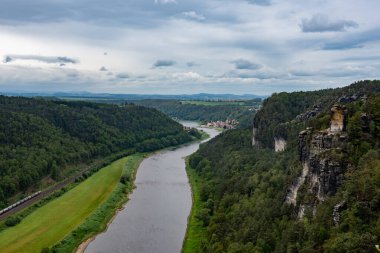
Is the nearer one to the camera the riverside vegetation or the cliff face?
the cliff face

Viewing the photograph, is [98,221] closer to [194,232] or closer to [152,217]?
[152,217]

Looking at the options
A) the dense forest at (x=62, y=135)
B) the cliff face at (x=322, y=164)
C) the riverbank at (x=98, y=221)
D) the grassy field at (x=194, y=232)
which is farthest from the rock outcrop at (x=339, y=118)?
the dense forest at (x=62, y=135)

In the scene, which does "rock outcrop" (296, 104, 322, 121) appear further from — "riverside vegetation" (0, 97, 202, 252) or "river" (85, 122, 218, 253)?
"riverside vegetation" (0, 97, 202, 252)

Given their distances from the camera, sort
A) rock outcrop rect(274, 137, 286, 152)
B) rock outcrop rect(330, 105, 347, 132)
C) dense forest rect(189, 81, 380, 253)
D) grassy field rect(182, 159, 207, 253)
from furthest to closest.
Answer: rock outcrop rect(274, 137, 286, 152) → grassy field rect(182, 159, 207, 253) → rock outcrop rect(330, 105, 347, 132) → dense forest rect(189, 81, 380, 253)

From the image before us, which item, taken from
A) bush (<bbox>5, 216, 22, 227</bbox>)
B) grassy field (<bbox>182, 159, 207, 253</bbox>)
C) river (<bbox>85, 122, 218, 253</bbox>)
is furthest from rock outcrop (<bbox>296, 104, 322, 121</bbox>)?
bush (<bbox>5, 216, 22, 227</bbox>)

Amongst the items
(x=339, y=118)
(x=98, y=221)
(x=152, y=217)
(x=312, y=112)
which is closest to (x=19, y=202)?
(x=98, y=221)

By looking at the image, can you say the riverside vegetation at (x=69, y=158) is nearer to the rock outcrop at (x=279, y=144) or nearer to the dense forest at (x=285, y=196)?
the dense forest at (x=285, y=196)
